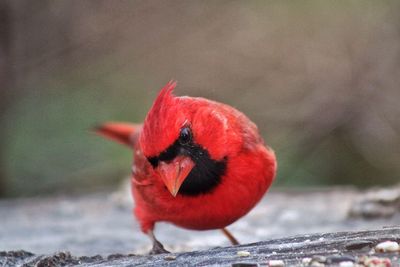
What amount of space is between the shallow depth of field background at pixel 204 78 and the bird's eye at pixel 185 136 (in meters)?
2.95

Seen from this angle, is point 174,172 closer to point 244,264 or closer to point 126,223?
point 244,264

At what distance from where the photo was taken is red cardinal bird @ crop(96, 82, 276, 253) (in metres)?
2.80

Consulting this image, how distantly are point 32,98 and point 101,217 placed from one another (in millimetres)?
2864

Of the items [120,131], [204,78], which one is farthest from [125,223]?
[204,78]

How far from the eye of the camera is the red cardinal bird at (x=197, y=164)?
2.80 m

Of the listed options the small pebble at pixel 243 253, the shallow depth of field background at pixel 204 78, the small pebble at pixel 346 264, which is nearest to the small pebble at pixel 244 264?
the small pebble at pixel 243 253

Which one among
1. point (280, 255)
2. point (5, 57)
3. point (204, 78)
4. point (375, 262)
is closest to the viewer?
point (375, 262)

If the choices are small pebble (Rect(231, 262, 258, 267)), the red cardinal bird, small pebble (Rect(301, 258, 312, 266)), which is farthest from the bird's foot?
small pebble (Rect(301, 258, 312, 266))

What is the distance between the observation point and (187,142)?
2865 mm

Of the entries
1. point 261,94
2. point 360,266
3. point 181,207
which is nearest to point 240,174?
point 181,207

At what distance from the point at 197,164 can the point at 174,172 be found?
0.50ft

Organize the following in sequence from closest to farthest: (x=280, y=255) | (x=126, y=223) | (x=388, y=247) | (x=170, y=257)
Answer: (x=388, y=247) < (x=280, y=255) < (x=170, y=257) < (x=126, y=223)

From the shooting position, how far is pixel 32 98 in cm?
724

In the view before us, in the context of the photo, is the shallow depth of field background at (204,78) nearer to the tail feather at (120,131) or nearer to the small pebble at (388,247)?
the tail feather at (120,131)
